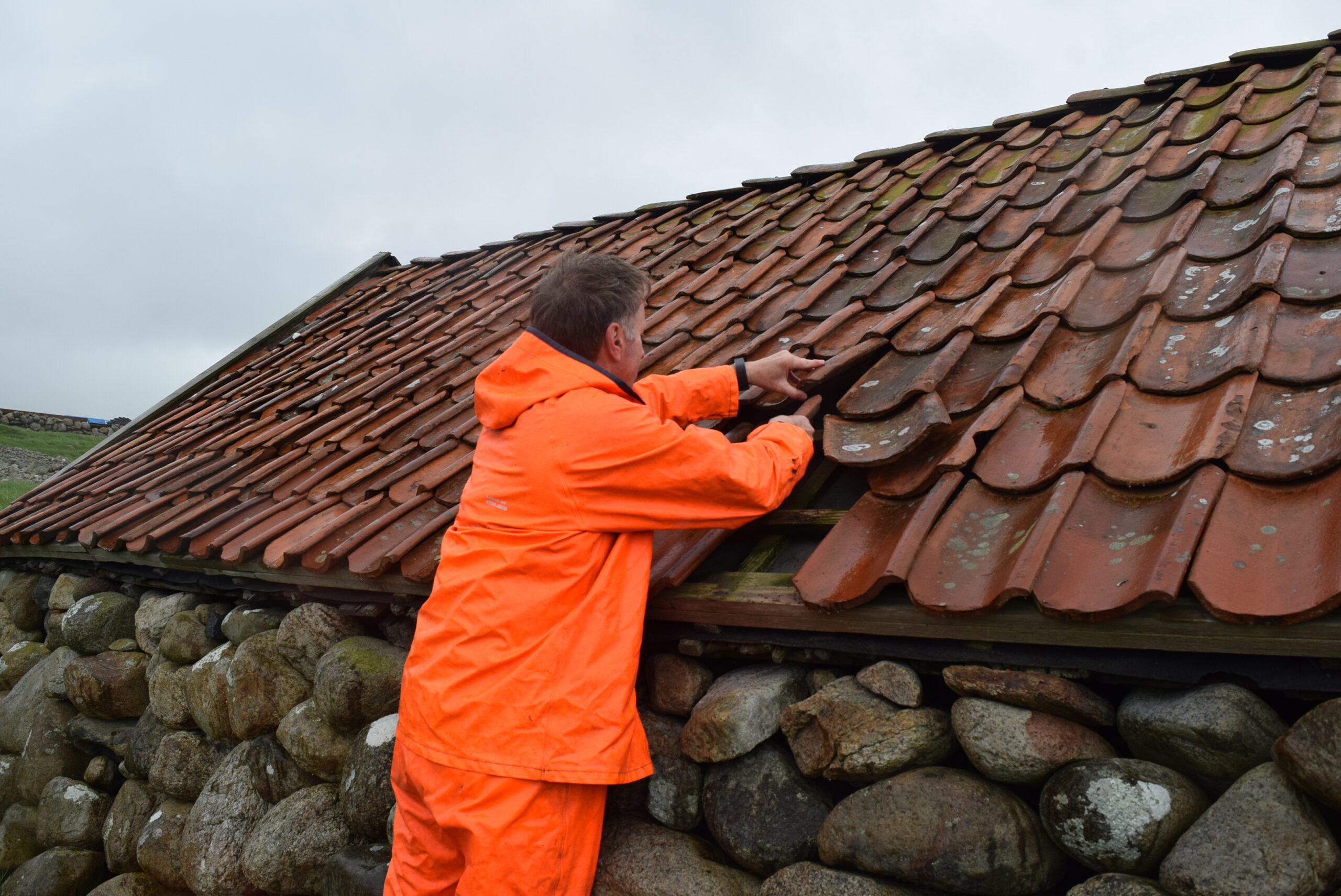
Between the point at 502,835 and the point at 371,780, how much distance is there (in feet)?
3.80

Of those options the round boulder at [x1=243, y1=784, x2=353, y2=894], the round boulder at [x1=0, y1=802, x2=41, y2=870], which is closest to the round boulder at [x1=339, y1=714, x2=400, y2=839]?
the round boulder at [x1=243, y1=784, x2=353, y2=894]

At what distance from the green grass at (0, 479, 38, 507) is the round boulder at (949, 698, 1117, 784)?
581 inches

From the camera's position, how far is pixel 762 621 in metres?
2.03

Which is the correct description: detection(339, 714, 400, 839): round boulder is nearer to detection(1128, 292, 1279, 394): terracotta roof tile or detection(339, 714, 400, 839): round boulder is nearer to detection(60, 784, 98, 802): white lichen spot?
detection(1128, 292, 1279, 394): terracotta roof tile

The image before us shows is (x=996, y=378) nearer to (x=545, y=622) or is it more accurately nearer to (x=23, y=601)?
(x=545, y=622)

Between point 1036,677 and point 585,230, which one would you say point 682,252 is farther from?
point 1036,677

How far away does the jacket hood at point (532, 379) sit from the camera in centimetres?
209

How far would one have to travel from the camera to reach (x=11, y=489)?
50.1 feet

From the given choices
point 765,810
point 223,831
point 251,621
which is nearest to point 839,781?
point 765,810

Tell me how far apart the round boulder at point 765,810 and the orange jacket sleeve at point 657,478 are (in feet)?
2.04

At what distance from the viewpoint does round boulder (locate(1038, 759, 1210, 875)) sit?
1554mm

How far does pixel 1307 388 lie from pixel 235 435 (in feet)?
18.1

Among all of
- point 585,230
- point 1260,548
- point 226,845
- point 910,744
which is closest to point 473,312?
point 585,230

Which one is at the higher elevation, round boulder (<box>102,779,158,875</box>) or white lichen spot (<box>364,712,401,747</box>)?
white lichen spot (<box>364,712,401,747</box>)
